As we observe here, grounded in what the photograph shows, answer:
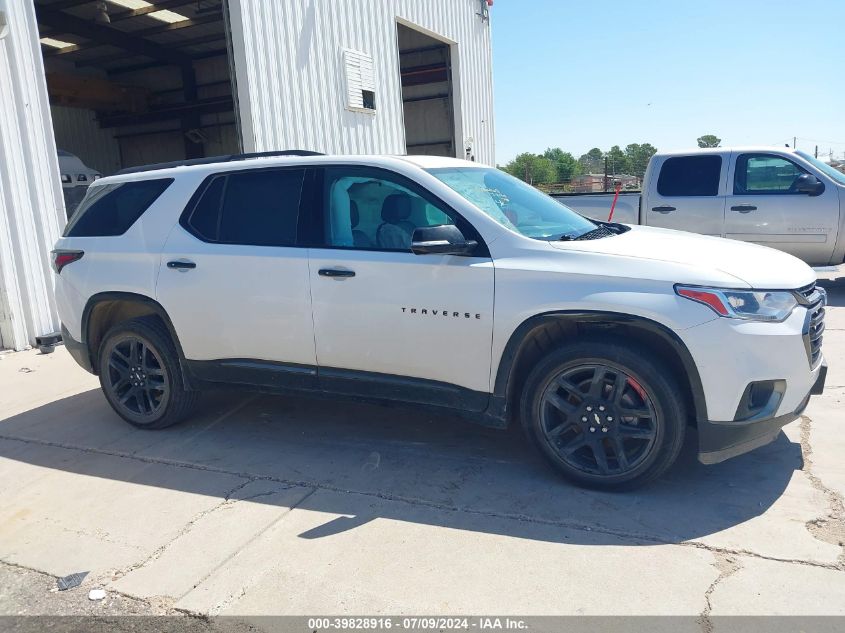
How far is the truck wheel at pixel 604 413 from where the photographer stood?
3404 millimetres

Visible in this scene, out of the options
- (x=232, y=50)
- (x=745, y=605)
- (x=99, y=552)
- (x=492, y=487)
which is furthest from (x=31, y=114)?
(x=745, y=605)

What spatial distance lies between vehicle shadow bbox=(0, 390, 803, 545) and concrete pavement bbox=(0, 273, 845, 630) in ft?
0.05

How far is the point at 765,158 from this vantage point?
28.3 feet

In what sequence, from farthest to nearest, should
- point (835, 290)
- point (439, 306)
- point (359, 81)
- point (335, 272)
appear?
point (359, 81) → point (835, 290) → point (335, 272) → point (439, 306)

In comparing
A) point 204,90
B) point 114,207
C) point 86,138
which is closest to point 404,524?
point 114,207

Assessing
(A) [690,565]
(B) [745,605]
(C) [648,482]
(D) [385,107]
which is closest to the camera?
(B) [745,605]

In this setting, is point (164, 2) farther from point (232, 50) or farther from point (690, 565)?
point (690, 565)

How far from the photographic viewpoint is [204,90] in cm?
2014

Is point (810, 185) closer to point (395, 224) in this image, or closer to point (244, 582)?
point (395, 224)

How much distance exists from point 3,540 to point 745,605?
3.57 meters

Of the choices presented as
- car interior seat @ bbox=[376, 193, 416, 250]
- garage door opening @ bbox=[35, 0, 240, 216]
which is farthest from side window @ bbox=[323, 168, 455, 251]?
garage door opening @ bbox=[35, 0, 240, 216]

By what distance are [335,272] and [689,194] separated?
6.45 meters

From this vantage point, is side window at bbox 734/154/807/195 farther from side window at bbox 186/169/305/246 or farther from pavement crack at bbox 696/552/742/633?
pavement crack at bbox 696/552/742/633

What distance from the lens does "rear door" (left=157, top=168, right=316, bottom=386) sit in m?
4.27
